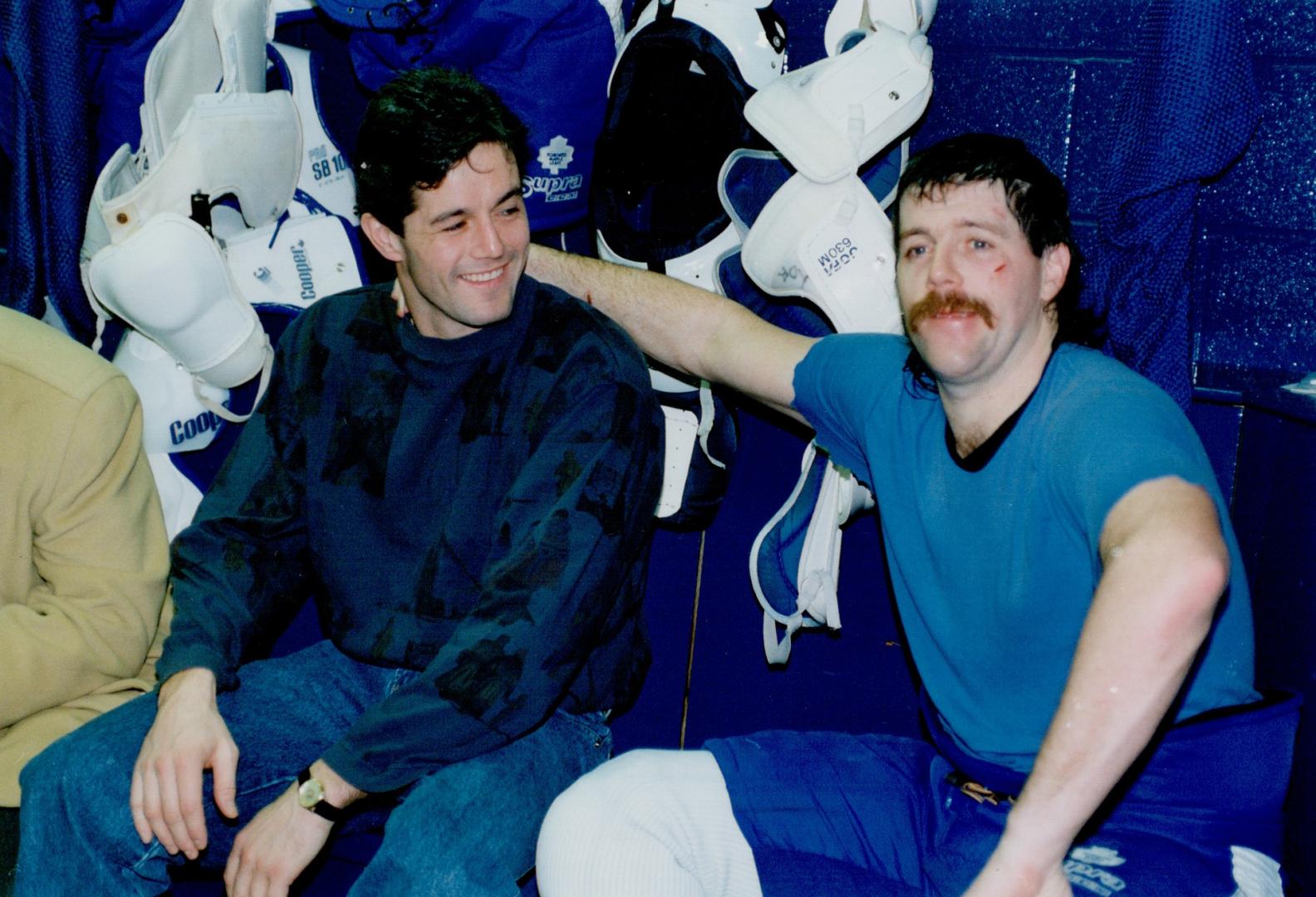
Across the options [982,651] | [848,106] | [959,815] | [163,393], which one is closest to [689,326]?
[848,106]

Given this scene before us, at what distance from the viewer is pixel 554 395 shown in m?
1.65

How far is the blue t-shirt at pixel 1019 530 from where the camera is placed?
4.38 feet

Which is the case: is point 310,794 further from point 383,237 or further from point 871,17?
point 871,17

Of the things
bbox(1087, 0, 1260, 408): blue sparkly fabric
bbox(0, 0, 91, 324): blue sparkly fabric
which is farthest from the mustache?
bbox(0, 0, 91, 324): blue sparkly fabric

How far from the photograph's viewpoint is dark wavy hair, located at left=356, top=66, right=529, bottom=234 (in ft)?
5.44

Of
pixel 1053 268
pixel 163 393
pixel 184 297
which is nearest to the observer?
pixel 1053 268

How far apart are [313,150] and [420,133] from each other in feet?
2.60

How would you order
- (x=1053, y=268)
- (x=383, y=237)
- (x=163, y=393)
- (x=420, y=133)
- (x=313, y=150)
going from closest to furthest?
(x=1053, y=268) → (x=420, y=133) → (x=383, y=237) → (x=163, y=393) → (x=313, y=150)

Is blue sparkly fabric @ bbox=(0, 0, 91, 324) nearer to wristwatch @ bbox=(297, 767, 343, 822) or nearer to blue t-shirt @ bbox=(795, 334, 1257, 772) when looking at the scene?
wristwatch @ bbox=(297, 767, 343, 822)

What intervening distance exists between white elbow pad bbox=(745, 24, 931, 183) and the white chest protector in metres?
0.85

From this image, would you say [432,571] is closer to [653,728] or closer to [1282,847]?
[653,728]

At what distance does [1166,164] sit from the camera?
5.82 ft

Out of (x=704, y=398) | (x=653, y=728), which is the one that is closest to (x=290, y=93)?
(x=704, y=398)

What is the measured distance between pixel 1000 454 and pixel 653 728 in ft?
3.38
